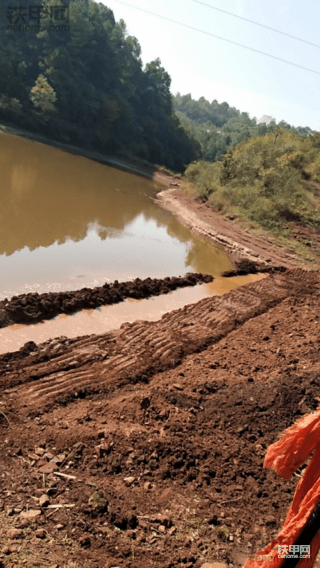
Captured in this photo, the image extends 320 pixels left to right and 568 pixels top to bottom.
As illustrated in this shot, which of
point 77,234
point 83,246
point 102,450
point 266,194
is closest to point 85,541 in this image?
point 102,450

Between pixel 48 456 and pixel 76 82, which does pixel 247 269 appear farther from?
pixel 76 82

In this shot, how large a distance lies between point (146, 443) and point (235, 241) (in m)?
16.2

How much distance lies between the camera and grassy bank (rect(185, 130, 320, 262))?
71.8 ft

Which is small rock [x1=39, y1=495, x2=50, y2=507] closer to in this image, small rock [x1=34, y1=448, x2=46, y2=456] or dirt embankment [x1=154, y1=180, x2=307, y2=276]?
small rock [x1=34, y1=448, x2=46, y2=456]

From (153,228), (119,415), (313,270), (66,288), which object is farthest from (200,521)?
(153,228)

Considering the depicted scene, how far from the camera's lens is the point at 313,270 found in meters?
17.5

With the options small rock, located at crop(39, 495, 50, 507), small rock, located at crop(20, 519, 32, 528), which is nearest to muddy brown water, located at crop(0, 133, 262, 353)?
small rock, located at crop(39, 495, 50, 507)

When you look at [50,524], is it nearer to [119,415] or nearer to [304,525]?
[119,415]

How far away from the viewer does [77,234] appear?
1515 cm

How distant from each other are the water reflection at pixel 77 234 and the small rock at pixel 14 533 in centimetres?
673

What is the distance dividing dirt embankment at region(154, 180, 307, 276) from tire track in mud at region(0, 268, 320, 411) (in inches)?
209

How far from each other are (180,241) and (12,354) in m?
13.1

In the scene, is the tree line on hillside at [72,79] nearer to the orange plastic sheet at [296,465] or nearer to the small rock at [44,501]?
the small rock at [44,501]

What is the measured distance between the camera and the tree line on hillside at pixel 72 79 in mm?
38406
